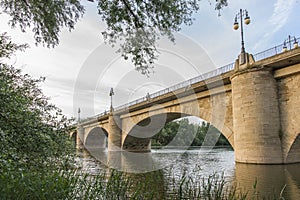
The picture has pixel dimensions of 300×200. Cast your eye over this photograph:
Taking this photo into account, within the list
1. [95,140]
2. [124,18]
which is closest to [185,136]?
[95,140]

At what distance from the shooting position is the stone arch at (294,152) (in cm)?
1320

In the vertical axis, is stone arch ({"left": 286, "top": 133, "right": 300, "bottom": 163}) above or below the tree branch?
below

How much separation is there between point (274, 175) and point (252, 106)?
15.4ft

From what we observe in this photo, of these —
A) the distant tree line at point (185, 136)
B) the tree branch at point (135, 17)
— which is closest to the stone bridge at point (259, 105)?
the tree branch at point (135, 17)

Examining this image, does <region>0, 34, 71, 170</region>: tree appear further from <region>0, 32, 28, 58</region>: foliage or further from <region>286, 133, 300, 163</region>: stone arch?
<region>286, 133, 300, 163</region>: stone arch

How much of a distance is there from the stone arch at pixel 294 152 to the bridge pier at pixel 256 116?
0.45 meters

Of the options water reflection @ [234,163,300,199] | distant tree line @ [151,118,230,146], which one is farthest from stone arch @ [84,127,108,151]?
water reflection @ [234,163,300,199]

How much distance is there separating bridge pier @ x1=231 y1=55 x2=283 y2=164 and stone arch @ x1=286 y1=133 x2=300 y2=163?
1.49ft

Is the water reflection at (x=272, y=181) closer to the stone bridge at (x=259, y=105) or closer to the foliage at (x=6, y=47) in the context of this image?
the stone bridge at (x=259, y=105)

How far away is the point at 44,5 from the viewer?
5.25 m

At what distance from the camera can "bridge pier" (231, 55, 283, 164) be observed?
1335 cm

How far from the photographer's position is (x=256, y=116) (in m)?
13.9

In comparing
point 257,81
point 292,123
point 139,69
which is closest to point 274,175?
point 292,123

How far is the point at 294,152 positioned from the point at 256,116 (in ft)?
8.58
